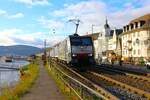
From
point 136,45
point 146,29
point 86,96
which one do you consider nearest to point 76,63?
point 86,96

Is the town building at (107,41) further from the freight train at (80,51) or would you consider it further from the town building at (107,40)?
the freight train at (80,51)

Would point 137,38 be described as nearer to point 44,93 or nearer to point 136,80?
point 136,80

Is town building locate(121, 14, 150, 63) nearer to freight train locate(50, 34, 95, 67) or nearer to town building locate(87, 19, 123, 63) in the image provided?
town building locate(87, 19, 123, 63)

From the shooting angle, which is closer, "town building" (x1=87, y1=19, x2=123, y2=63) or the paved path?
the paved path

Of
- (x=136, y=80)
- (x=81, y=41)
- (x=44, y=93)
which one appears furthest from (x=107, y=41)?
(x=44, y=93)

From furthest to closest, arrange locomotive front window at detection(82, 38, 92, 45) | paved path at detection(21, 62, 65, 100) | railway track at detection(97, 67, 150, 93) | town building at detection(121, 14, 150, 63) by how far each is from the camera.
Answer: town building at detection(121, 14, 150, 63) → locomotive front window at detection(82, 38, 92, 45) → railway track at detection(97, 67, 150, 93) → paved path at detection(21, 62, 65, 100)

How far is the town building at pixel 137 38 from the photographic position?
328 ft

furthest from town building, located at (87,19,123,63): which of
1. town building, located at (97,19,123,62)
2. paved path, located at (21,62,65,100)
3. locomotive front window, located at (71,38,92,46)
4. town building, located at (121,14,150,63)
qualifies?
paved path, located at (21,62,65,100)

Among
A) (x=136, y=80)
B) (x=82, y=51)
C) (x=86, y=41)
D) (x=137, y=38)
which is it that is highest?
(x=137, y=38)

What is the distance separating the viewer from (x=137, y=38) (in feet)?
345

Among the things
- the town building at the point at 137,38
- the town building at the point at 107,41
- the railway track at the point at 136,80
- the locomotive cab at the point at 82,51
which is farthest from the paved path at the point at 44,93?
the town building at the point at 107,41

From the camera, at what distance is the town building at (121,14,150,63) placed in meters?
99.9

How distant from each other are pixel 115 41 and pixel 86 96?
116 metres

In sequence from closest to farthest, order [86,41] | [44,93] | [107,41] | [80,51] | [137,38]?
[44,93], [80,51], [86,41], [137,38], [107,41]
